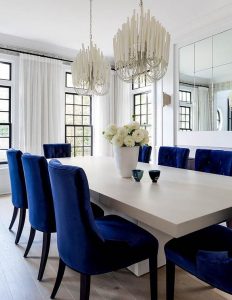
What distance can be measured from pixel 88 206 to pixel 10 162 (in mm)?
1685

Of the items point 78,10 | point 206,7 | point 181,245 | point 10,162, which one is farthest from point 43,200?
point 206,7

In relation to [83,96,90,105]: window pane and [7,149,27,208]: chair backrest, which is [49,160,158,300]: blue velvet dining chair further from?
[83,96,90,105]: window pane

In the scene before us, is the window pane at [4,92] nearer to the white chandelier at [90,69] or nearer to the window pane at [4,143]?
the window pane at [4,143]

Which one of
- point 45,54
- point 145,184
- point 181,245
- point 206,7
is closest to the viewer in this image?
point 181,245

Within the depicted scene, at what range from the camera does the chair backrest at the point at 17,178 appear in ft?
8.43

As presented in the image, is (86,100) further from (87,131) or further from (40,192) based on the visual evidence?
(40,192)

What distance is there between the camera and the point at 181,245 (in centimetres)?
156

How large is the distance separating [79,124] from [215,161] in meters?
3.81

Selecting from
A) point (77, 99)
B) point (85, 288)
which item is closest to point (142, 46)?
point (85, 288)

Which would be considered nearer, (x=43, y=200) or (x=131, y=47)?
(x=43, y=200)

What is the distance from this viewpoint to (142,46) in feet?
7.54

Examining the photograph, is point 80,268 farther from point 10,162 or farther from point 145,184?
point 10,162

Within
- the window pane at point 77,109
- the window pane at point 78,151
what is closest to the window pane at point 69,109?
the window pane at point 77,109

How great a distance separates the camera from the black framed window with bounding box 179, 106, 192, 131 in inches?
178
